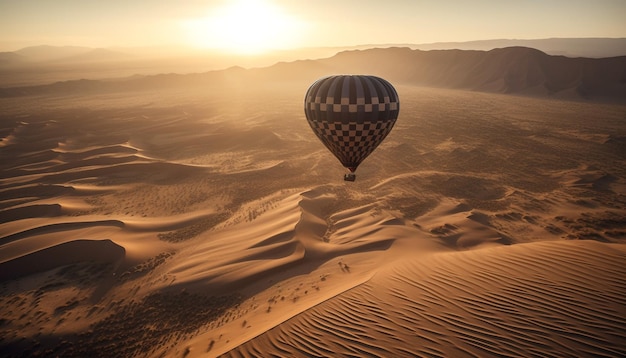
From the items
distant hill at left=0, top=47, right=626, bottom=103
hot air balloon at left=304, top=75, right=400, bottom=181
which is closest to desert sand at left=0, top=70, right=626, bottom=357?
hot air balloon at left=304, top=75, right=400, bottom=181

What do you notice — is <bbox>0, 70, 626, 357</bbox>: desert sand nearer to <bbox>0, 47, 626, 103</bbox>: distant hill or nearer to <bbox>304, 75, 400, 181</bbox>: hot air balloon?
<bbox>304, 75, 400, 181</bbox>: hot air balloon

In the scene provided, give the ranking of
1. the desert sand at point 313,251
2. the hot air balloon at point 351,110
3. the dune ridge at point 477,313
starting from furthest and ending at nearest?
the hot air balloon at point 351,110 < the desert sand at point 313,251 < the dune ridge at point 477,313

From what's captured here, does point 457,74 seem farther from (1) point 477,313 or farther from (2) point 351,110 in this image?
(1) point 477,313

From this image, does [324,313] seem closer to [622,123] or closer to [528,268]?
[528,268]

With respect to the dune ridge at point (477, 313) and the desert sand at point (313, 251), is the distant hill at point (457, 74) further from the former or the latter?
the dune ridge at point (477, 313)

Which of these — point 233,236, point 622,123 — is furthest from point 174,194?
point 622,123

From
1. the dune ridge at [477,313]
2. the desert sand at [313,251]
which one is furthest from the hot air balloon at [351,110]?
the dune ridge at [477,313]

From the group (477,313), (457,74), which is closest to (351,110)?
(477,313)
